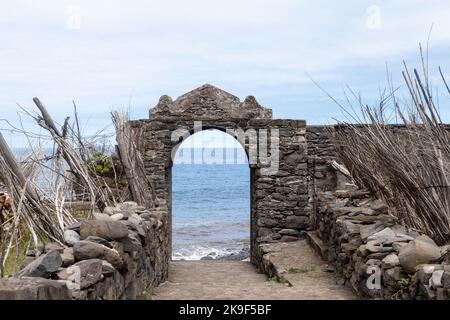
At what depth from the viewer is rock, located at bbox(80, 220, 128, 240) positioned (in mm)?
4608

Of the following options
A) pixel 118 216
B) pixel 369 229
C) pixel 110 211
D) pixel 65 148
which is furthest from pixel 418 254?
pixel 65 148

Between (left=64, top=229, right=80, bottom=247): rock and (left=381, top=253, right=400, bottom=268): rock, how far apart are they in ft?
7.90

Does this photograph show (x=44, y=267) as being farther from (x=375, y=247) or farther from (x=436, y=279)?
(x=375, y=247)

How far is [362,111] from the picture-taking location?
252 inches

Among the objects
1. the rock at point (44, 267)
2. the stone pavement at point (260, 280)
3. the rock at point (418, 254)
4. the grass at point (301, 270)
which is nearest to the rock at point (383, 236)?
the stone pavement at point (260, 280)

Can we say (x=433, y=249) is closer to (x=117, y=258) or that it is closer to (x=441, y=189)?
(x=441, y=189)

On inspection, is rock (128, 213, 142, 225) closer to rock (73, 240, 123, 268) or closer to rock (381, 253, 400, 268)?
rock (73, 240, 123, 268)

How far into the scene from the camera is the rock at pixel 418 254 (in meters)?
4.27

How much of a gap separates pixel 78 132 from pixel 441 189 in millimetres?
4203

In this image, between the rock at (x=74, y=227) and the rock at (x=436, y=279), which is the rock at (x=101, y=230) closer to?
the rock at (x=74, y=227)

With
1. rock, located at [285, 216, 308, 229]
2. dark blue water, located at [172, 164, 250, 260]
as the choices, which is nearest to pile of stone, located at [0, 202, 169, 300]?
rock, located at [285, 216, 308, 229]

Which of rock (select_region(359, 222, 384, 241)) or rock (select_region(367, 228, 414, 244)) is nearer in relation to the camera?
rock (select_region(367, 228, 414, 244))
